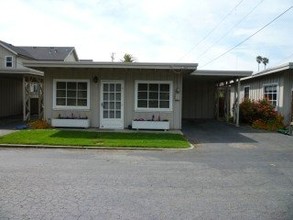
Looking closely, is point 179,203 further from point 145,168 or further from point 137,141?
point 137,141

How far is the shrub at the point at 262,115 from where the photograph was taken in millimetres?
17812

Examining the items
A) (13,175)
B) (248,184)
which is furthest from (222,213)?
(13,175)

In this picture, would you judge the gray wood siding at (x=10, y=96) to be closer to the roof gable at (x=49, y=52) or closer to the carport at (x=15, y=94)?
the carport at (x=15, y=94)

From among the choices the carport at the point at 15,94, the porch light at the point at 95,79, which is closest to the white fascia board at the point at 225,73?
the porch light at the point at 95,79

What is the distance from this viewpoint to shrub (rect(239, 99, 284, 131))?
17.8 meters

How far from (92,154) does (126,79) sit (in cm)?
642

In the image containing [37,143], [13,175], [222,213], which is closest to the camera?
[222,213]

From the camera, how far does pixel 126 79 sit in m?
15.9

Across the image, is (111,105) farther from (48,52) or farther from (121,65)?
(48,52)

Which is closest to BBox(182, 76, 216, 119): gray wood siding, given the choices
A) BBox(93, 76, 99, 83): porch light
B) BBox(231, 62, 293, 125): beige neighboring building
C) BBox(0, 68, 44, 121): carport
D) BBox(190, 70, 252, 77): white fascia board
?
BBox(231, 62, 293, 125): beige neighboring building

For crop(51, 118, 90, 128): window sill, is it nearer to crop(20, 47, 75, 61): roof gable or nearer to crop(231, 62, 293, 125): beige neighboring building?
crop(231, 62, 293, 125): beige neighboring building

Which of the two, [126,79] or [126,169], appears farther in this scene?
[126,79]

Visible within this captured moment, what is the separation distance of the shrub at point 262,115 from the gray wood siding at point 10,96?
51.3 feet

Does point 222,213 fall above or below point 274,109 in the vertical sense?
below
